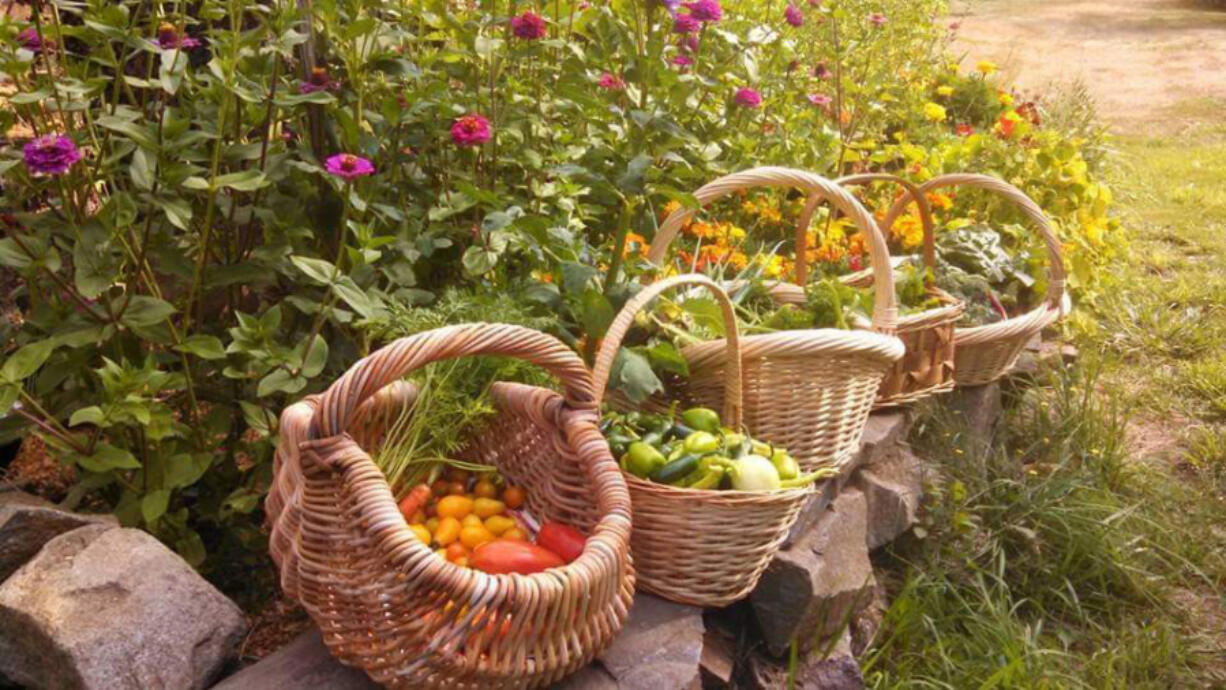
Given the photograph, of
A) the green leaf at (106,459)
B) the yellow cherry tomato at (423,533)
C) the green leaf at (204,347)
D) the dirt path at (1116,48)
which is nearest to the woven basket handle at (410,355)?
the yellow cherry tomato at (423,533)

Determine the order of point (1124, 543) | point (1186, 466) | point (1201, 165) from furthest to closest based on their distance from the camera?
point (1201, 165) → point (1186, 466) → point (1124, 543)

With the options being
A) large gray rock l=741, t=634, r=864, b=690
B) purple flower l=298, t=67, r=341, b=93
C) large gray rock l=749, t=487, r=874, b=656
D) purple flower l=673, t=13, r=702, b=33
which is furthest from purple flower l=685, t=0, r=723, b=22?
large gray rock l=741, t=634, r=864, b=690

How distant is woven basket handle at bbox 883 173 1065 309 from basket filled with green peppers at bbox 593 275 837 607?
4.22 ft

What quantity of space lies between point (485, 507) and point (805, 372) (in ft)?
2.64

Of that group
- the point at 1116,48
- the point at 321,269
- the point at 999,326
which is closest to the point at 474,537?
the point at 321,269

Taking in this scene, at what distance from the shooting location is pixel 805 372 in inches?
94.3

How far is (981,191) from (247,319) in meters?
3.51

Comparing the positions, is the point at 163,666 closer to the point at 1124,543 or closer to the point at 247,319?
the point at 247,319

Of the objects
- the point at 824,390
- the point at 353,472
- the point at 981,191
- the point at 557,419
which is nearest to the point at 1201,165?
the point at 981,191

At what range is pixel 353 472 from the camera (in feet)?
5.39

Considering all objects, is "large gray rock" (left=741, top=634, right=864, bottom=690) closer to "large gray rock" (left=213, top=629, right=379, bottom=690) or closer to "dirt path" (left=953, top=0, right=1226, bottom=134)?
"large gray rock" (left=213, top=629, right=379, bottom=690)

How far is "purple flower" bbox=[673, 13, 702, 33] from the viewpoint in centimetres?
262

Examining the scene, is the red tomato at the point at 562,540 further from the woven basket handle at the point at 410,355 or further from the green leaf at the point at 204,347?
the green leaf at the point at 204,347

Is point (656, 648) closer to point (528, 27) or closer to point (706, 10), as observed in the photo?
point (528, 27)
